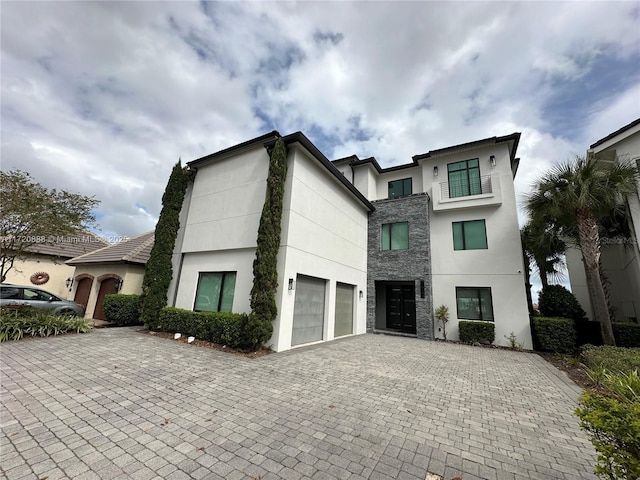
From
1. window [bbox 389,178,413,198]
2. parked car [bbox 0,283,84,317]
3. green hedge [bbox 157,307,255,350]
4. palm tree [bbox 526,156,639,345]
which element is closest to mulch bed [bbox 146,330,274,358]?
green hedge [bbox 157,307,255,350]

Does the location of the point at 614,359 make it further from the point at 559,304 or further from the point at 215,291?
the point at 215,291

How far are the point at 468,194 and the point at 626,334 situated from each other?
25.1 ft

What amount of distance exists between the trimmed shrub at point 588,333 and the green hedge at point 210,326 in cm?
1199

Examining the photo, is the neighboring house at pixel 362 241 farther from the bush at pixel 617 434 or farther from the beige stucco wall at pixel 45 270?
the beige stucco wall at pixel 45 270

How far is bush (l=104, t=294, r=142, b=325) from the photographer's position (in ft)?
36.6

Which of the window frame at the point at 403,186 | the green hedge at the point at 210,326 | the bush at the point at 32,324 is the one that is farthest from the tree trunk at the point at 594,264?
the bush at the point at 32,324

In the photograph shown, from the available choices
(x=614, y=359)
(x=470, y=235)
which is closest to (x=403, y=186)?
(x=470, y=235)

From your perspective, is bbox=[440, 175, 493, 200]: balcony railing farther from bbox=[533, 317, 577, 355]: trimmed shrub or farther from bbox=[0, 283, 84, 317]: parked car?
bbox=[0, 283, 84, 317]: parked car

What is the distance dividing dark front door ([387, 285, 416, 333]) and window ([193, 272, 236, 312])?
9.31 m

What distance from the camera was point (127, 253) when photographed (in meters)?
13.0

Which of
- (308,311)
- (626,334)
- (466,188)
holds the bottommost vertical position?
(626,334)

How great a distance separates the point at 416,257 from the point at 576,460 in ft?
34.5

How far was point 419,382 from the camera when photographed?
5699 millimetres

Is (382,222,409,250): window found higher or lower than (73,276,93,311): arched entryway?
higher
